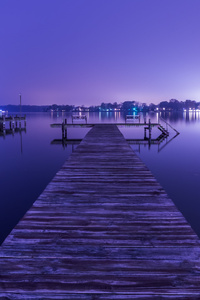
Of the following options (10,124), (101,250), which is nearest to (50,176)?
(101,250)

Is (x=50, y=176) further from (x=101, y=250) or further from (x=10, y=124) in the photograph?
(x=10, y=124)

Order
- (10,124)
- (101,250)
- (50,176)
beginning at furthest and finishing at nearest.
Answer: (10,124) < (50,176) < (101,250)

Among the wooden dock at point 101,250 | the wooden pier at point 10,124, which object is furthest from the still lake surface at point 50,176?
the wooden pier at point 10,124

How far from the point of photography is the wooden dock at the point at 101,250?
264 centimetres

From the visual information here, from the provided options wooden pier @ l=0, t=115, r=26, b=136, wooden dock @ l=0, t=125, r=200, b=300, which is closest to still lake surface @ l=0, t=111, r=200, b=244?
wooden dock @ l=0, t=125, r=200, b=300

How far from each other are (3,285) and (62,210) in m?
2.23

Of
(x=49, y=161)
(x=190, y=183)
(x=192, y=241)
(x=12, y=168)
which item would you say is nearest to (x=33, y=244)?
(x=192, y=241)

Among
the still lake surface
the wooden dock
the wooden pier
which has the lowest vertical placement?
the still lake surface

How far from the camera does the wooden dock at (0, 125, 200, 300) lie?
264 cm

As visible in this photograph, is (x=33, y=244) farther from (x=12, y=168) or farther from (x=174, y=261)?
(x=12, y=168)

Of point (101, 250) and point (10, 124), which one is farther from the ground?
point (10, 124)

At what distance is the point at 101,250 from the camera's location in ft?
11.1

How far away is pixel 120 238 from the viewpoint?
3.73 metres

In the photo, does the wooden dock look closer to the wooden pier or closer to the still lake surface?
the still lake surface
